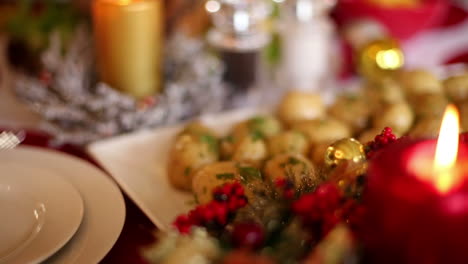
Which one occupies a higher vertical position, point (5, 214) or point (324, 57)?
point (324, 57)

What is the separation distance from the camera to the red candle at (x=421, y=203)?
13.5 inches

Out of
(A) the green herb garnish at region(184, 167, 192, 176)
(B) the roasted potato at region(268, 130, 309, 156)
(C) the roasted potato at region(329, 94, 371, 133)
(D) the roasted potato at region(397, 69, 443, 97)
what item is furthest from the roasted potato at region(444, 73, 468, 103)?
(A) the green herb garnish at region(184, 167, 192, 176)

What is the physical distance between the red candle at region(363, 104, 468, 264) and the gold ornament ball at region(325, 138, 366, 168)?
3.8 inches

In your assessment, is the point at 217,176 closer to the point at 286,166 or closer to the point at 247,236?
the point at 286,166

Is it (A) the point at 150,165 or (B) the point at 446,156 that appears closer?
(B) the point at 446,156

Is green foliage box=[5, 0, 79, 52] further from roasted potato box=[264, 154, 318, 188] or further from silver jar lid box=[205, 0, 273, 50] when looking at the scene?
roasted potato box=[264, 154, 318, 188]

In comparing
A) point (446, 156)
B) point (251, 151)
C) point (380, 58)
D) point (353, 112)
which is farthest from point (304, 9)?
point (446, 156)

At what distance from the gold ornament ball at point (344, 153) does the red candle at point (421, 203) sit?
3.8 inches

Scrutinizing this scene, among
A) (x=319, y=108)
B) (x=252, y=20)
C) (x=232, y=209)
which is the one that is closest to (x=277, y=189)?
(x=232, y=209)

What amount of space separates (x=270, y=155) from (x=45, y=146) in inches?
12.3

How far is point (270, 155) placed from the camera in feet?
2.15

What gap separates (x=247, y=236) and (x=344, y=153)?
0.45ft

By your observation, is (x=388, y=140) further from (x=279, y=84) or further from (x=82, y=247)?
(x=279, y=84)

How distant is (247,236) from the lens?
1.24 feet
